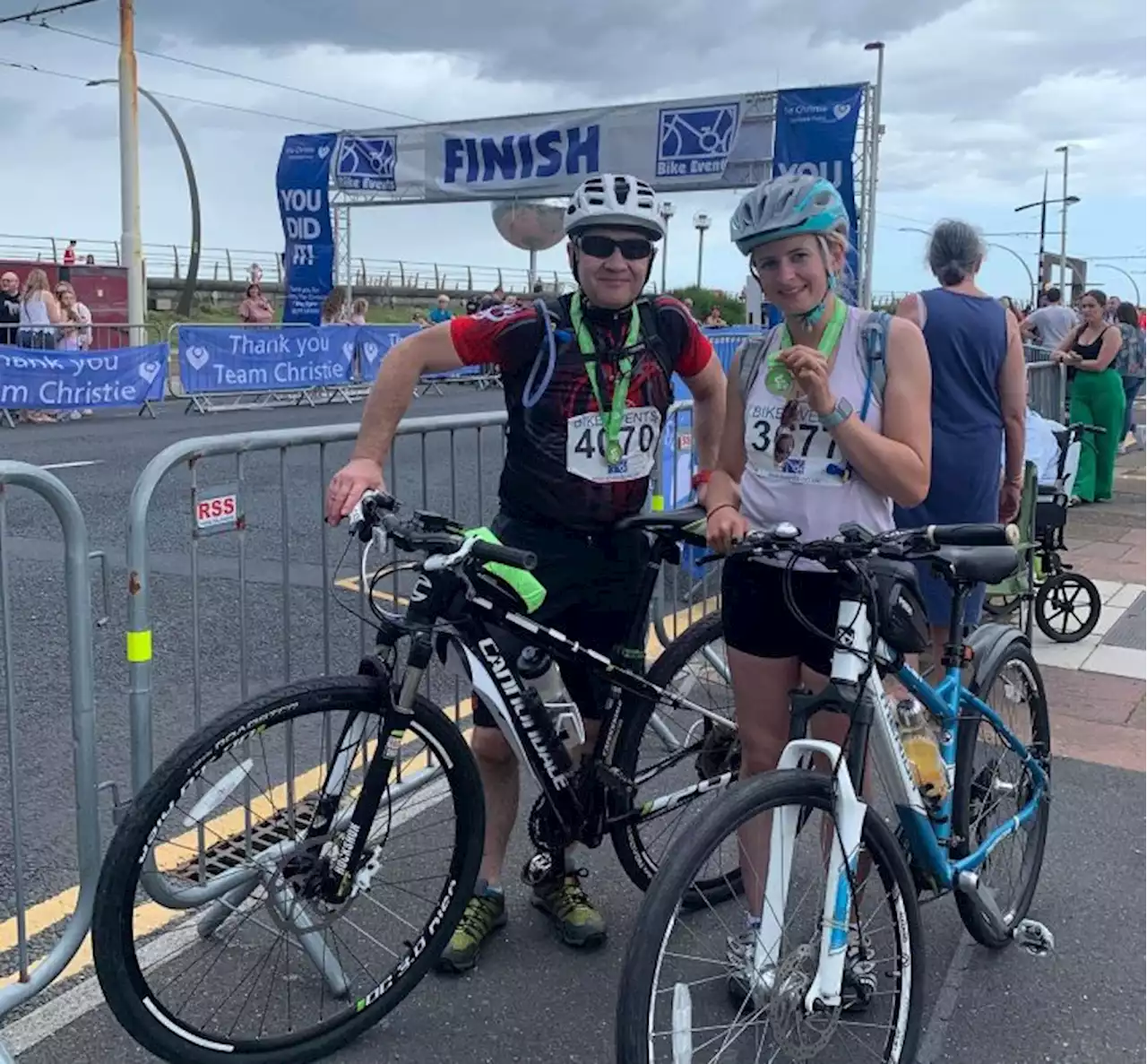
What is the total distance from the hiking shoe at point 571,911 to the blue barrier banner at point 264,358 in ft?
46.1

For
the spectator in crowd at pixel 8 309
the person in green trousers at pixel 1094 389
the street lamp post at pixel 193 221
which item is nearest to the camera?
the person in green trousers at pixel 1094 389

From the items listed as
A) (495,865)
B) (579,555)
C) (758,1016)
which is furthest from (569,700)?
(758,1016)

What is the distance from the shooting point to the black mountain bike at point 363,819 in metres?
2.52

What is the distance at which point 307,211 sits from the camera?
1617 centimetres

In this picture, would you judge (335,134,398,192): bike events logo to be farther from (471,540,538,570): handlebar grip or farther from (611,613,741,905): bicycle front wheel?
(471,540,538,570): handlebar grip

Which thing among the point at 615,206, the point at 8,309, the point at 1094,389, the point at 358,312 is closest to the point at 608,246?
the point at 615,206

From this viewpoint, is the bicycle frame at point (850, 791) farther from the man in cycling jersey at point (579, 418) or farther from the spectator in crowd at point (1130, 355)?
the spectator in crowd at point (1130, 355)

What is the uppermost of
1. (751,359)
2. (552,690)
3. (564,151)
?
(564,151)

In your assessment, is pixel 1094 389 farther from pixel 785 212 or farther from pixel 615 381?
pixel 785 212

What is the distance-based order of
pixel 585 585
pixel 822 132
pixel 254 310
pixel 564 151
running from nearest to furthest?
pixel 585 585
pixel 822 132
pixel 564 151
pixel 254 310

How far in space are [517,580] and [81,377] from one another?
13.4 meters

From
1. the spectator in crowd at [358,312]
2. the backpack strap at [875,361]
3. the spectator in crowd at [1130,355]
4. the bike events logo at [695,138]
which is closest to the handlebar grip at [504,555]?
the backpack strap at [875,361]

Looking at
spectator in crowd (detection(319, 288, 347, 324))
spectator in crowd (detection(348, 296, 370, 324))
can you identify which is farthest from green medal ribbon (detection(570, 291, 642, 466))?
spectator in crowd (detection(348, 296, 370, 324))

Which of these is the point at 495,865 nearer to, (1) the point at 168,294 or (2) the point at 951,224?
(2) the point at 951,224
